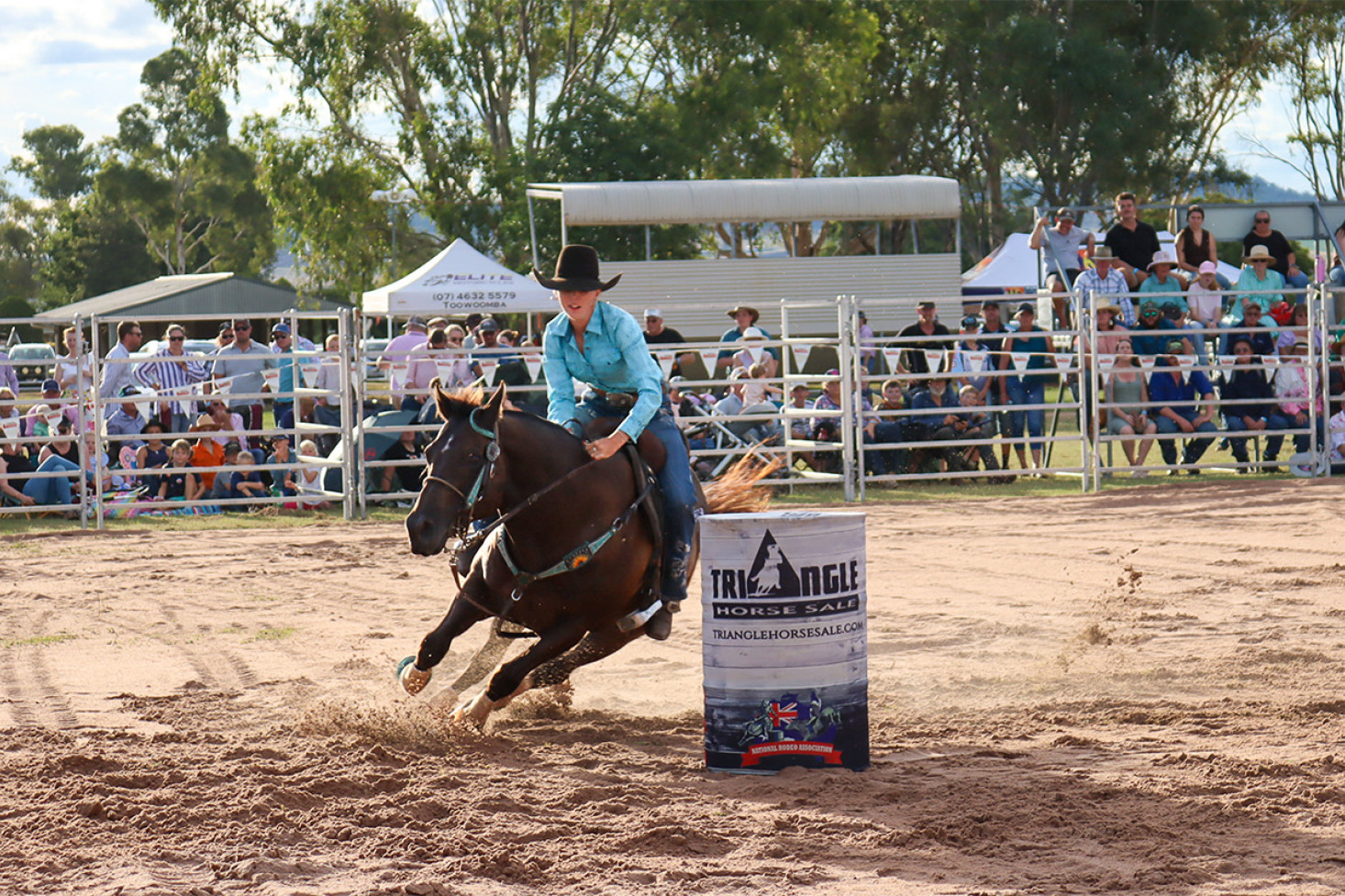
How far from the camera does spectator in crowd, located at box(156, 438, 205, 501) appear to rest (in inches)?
559

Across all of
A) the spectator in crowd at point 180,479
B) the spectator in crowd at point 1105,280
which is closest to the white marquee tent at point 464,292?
the spectator in crowd at point 180,479

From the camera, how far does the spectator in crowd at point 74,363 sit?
1370 centimetres

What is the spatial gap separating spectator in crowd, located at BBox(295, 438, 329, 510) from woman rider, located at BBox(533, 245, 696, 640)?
8755 millimetres

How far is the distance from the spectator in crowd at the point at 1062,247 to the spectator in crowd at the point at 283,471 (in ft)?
23.4

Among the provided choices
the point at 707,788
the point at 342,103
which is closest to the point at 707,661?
the point at 707,788

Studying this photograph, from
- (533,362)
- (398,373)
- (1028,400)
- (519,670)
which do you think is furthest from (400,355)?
(519,670)

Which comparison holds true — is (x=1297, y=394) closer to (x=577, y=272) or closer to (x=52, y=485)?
(x=577, y=272)

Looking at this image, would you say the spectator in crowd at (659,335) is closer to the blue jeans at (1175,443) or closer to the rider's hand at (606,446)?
the blue jeans at (1175,443)

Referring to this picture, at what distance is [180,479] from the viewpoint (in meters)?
15.2

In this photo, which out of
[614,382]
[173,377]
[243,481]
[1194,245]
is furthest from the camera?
[1194,245]

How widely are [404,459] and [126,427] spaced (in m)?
2.96

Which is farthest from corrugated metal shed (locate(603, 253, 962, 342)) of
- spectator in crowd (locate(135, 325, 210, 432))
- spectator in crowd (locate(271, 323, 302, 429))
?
spectator in crowd (locate(135, 325, 210, 432))

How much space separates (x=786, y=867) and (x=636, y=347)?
2.67 m

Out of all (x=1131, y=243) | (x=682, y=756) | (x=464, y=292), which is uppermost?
(x=464, y=292)
